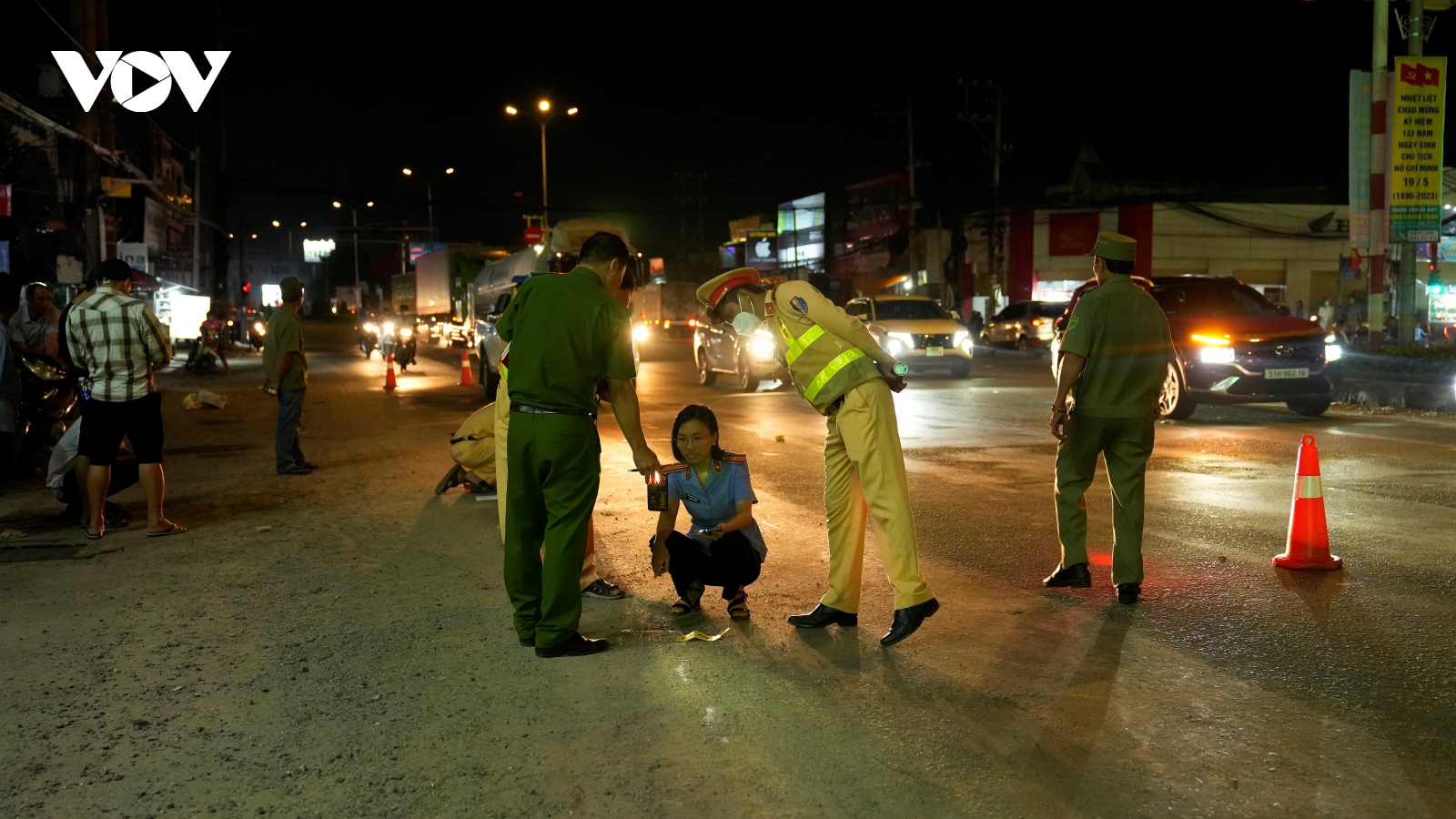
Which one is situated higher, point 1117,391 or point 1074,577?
point 1117,391

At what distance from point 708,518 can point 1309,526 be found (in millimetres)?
3435

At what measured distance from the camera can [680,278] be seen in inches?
3300

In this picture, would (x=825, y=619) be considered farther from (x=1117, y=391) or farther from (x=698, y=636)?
(x=1117, y=391)

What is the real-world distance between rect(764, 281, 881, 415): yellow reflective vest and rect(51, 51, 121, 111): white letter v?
64.3ft

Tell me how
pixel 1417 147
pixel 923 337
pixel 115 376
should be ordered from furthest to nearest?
pixel 923 337 < pixel 1417 147 < pixel 115 376

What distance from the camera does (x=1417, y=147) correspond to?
1997cm

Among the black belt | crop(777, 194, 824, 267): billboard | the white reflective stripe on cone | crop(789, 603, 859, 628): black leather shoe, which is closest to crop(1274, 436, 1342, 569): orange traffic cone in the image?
the white reflective stripe on cone

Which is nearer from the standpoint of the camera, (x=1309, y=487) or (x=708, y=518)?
(x=708, y=518)

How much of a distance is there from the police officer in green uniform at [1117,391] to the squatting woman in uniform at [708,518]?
1692mm

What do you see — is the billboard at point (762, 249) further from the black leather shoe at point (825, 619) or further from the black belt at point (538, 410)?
the black belt at point (538, 410)

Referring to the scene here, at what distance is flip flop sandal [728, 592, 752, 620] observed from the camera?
19.0 feet

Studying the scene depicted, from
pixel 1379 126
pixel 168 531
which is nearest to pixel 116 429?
pixel 168 531

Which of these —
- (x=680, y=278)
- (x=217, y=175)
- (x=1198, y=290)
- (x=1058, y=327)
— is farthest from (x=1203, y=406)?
(x=680, y=278)

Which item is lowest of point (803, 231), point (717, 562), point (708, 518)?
point (717, 562)
